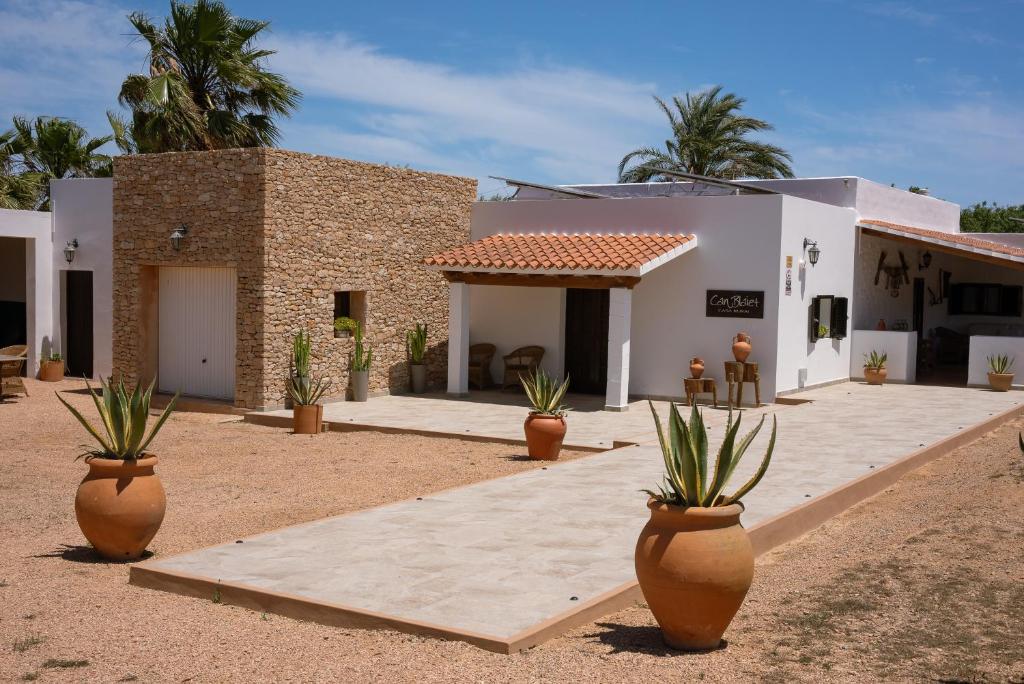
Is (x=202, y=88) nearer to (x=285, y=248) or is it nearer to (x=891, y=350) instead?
(x=285, y=248)

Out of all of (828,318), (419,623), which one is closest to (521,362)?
(828,318)

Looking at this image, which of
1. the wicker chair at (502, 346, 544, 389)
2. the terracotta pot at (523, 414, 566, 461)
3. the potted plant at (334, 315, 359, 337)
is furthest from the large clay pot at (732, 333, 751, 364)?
the potted plant at (334, 315, 359, 337)

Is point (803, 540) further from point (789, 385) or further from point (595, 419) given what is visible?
point (789, 385)

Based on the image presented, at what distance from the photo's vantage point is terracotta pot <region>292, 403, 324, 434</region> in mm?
15672

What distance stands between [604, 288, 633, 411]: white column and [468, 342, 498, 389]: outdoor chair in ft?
11.3

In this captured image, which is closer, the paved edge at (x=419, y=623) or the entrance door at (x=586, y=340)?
the paved edge at (x=419, y=623)

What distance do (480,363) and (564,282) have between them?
3027 mm

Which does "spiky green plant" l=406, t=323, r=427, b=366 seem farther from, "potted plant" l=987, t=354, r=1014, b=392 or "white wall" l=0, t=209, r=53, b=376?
"potted plant" l=987, t=354, r=1014, b=392

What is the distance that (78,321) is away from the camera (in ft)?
71.2

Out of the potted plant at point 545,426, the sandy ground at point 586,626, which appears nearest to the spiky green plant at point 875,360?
the sandy ground at point 586,626

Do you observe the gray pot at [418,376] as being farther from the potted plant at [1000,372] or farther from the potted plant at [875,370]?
the potted plant at [1000,372]

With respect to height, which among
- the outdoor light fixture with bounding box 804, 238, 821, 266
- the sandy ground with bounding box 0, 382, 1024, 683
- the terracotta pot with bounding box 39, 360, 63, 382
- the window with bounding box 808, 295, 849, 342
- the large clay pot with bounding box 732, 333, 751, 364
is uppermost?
the outdoor light fixture with bounding box 804, 238, 821, 266

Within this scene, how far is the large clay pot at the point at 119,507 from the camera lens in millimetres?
7895

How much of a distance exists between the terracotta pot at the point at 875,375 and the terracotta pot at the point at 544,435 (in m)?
10.1
